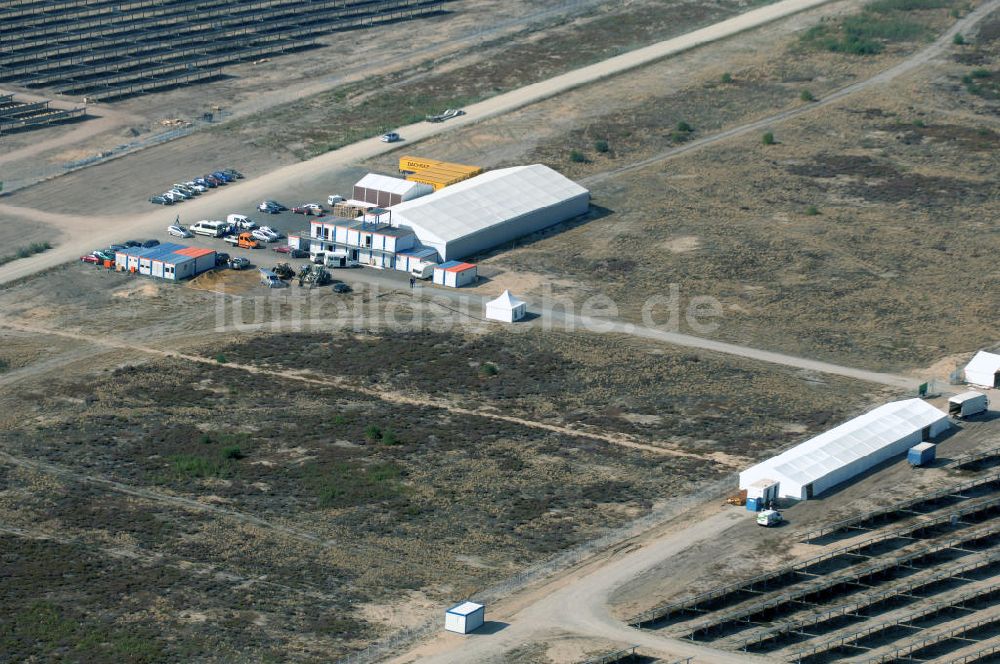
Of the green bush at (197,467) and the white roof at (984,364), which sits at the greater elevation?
the white roof at (984,364)

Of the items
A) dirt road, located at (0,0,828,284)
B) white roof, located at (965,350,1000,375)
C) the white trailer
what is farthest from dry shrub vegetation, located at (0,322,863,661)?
dirt road, located at (0,0,828,284)

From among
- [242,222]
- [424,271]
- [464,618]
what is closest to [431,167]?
[242,222]

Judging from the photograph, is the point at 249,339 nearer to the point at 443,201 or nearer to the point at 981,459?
the point at 443,201

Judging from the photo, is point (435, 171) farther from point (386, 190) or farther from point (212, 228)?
point (212, 228)

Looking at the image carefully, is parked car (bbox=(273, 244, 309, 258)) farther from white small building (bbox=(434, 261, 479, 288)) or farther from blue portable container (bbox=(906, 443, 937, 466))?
blue portable container (bbox=(906, 443, 937, 466))

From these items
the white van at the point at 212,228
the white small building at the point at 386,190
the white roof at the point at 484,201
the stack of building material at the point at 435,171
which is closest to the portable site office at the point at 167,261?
the white van at the point at 212,228

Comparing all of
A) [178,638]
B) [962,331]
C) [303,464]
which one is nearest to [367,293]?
[303,464]

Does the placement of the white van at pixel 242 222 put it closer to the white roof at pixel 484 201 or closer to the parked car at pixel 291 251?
the parked car at pixel 291 251
